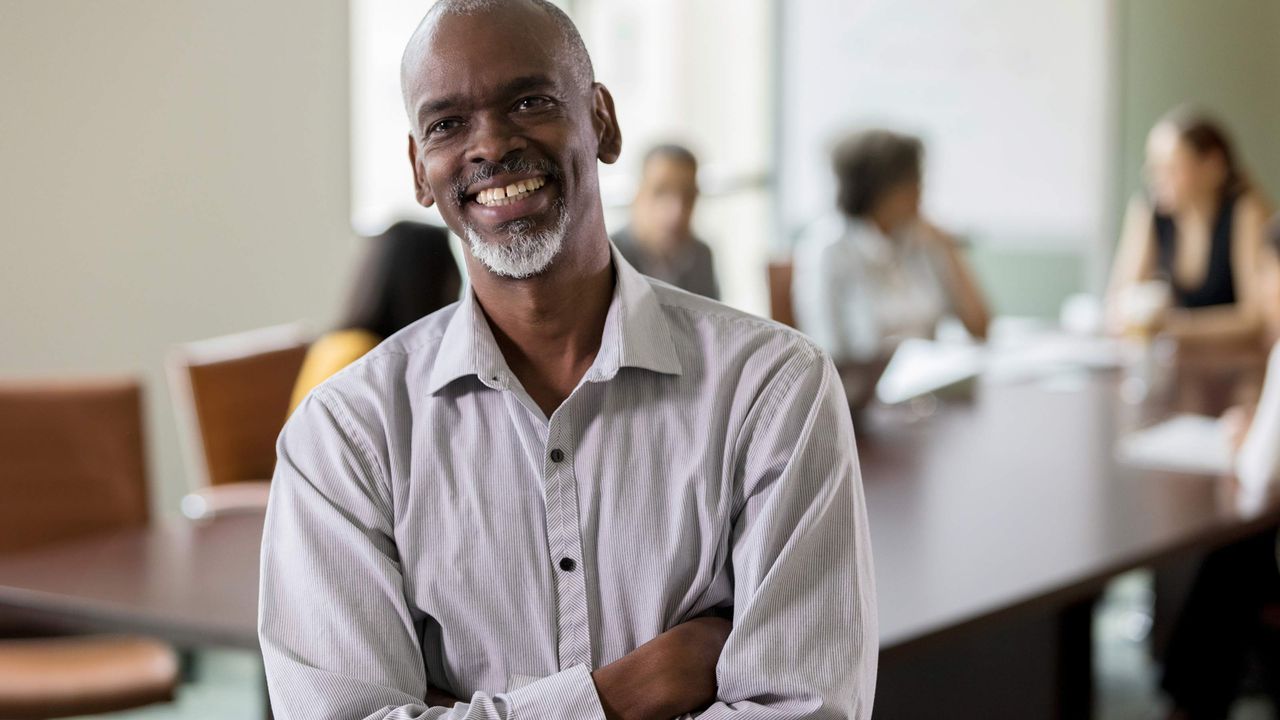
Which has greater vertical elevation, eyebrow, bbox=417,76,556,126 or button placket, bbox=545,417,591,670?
eyebrow, bbox=417,76,556,126

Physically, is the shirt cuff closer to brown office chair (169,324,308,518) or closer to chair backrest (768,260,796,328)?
brown office chair (169,324,308,518)

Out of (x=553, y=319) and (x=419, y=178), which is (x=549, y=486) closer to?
(x=553, y=319)

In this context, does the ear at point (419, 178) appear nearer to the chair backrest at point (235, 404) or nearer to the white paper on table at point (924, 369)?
the chair backrest at point (235, 404)

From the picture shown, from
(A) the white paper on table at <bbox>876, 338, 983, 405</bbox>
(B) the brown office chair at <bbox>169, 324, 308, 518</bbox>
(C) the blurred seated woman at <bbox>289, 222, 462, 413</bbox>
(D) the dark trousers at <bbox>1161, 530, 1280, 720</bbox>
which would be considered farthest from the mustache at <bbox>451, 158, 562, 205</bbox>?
(D) the dark trousers at <bbox>1161, 530, 1280, 720</bbox>

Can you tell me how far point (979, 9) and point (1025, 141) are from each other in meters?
0.67

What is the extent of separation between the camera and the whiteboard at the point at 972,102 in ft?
22.3

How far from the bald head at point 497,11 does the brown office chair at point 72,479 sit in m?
1.80

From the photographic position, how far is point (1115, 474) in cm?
321

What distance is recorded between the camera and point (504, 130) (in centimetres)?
138

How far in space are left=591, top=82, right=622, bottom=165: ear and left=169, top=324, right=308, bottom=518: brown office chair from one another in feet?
6.76

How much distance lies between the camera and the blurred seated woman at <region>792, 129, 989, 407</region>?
14.8ft

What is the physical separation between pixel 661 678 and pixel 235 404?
2362mm

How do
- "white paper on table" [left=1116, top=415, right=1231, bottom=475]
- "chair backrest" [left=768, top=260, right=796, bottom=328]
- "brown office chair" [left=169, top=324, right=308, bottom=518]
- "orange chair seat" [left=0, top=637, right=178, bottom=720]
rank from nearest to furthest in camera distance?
"orange chair seat" [left=0, top=637, right=178, bottom=720] → "white paper on table" [left=1116, top=415, right=1231, bottom=475] → "brown office chair" [left=169, top=324, right=308, bottom=518] → "chair backrest" [left=768, top=260, right=796, bottom=328]

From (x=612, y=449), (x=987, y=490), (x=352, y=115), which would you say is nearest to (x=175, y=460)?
(x=352, y=115)
